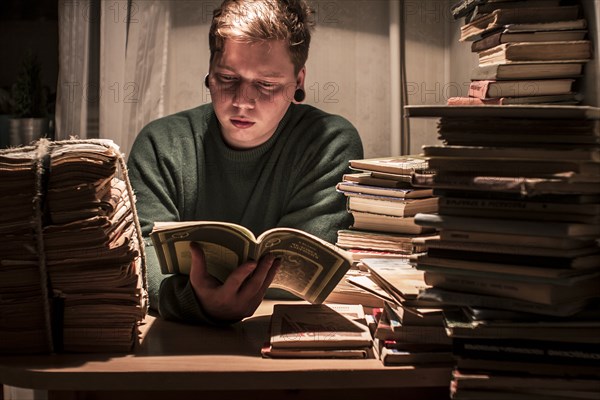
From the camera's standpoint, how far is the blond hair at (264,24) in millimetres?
1824

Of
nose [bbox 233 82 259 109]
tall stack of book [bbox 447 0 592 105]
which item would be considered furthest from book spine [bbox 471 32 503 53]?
nose [bbox 233 82 259 109]

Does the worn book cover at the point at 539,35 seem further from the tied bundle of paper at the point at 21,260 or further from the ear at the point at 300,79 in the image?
the tied bundle of paper at the point at 21,260

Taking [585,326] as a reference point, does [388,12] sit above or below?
above

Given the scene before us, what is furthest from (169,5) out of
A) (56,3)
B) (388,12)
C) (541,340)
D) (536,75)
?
(541,340)

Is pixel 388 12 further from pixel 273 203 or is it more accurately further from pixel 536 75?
pixel 536 75

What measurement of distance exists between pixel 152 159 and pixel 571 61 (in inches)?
39.2

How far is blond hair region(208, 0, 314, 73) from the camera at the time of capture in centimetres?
182

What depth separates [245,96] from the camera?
185 centimetres

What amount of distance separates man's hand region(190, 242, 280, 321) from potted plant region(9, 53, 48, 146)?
4.85 ft

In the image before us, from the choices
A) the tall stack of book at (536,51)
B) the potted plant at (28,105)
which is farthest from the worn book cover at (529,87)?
the potted plant at (28,105)

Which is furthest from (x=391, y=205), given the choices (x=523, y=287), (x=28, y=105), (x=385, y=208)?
(x=28, y=105)

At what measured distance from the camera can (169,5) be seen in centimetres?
265

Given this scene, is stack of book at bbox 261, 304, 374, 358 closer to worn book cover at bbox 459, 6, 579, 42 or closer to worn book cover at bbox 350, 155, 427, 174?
worn book cover at bbox 350, 155, 427, 174

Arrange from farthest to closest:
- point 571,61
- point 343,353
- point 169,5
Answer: point 169,5 < point 571,61 < point 343,353
